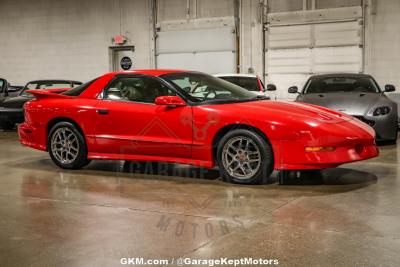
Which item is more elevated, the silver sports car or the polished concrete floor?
the silver sports car

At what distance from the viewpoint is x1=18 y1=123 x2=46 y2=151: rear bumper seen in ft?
24.2

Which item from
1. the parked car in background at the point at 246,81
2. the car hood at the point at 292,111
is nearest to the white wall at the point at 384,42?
the parked car in background at the point at 246,81

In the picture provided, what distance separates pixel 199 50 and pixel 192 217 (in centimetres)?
1384

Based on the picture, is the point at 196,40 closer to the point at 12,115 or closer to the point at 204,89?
the point at 12,115

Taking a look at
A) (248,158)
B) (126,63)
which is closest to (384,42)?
(126,63)

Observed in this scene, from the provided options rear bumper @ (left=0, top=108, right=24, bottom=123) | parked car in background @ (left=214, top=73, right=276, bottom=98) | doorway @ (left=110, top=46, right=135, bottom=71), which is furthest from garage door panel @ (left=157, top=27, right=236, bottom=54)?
rear bumper @ (left=0, top=108, right=24, bottom=123)

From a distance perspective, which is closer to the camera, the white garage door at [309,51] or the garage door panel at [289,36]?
the white garage door at [309,51]

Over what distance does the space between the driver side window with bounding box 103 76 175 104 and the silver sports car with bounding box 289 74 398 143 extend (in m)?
3.67

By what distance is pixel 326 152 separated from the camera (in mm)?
5609

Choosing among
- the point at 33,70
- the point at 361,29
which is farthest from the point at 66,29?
the point at 361,29

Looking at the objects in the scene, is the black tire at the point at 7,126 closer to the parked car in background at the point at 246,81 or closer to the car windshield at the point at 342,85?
the parked car in background at the point at 246,81

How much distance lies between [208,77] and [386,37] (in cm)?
976

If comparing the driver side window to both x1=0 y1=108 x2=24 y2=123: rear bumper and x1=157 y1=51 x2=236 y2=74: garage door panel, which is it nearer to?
x1=0 y1=108 x2=24 y2=123: rear bumper

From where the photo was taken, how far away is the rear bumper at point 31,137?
7.38 meters
